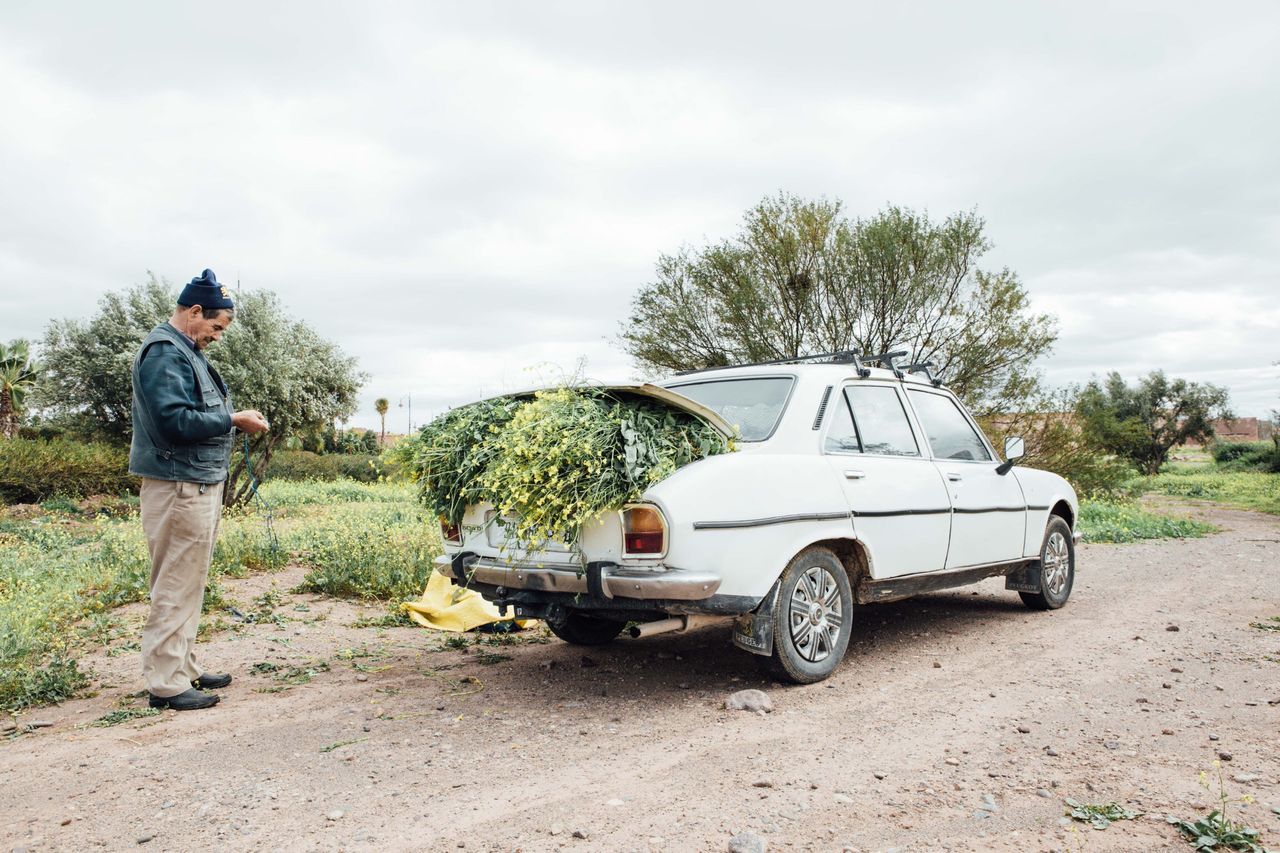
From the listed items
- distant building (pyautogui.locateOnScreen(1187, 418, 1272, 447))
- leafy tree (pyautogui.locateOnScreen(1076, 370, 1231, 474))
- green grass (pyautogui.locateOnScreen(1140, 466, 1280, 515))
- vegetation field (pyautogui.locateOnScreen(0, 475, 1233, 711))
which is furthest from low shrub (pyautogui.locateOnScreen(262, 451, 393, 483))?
distant building (pyautogui.locateOnScreen(1187, 418, 1272, 447))

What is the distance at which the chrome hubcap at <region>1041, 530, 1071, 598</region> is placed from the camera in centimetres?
720

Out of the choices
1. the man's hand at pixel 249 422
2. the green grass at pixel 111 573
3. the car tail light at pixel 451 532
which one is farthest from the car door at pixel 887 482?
the green grass at pixel 111 573

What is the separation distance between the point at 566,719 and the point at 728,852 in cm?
167

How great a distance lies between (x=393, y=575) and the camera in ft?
26.5

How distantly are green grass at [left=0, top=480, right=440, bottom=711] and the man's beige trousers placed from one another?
Answer: 0.77 m

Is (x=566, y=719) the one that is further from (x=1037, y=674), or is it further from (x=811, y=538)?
(x=1037, y=674)

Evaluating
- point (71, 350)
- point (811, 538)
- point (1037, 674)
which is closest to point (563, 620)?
point (811, 538)

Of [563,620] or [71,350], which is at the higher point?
[71,350]

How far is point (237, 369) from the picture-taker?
1611 cm

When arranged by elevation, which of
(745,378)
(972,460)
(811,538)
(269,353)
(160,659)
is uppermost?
(269,353)

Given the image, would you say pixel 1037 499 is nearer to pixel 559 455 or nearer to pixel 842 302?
pixel 559 455

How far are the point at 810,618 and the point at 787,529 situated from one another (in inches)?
24.2

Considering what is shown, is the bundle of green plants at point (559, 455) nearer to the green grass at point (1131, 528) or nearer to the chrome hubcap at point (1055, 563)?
the chrome hubcap at point (1055, 563)

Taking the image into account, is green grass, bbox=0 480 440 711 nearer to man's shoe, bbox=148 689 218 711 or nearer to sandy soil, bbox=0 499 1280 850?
sandy soil, bbox=0 499 1280 850
